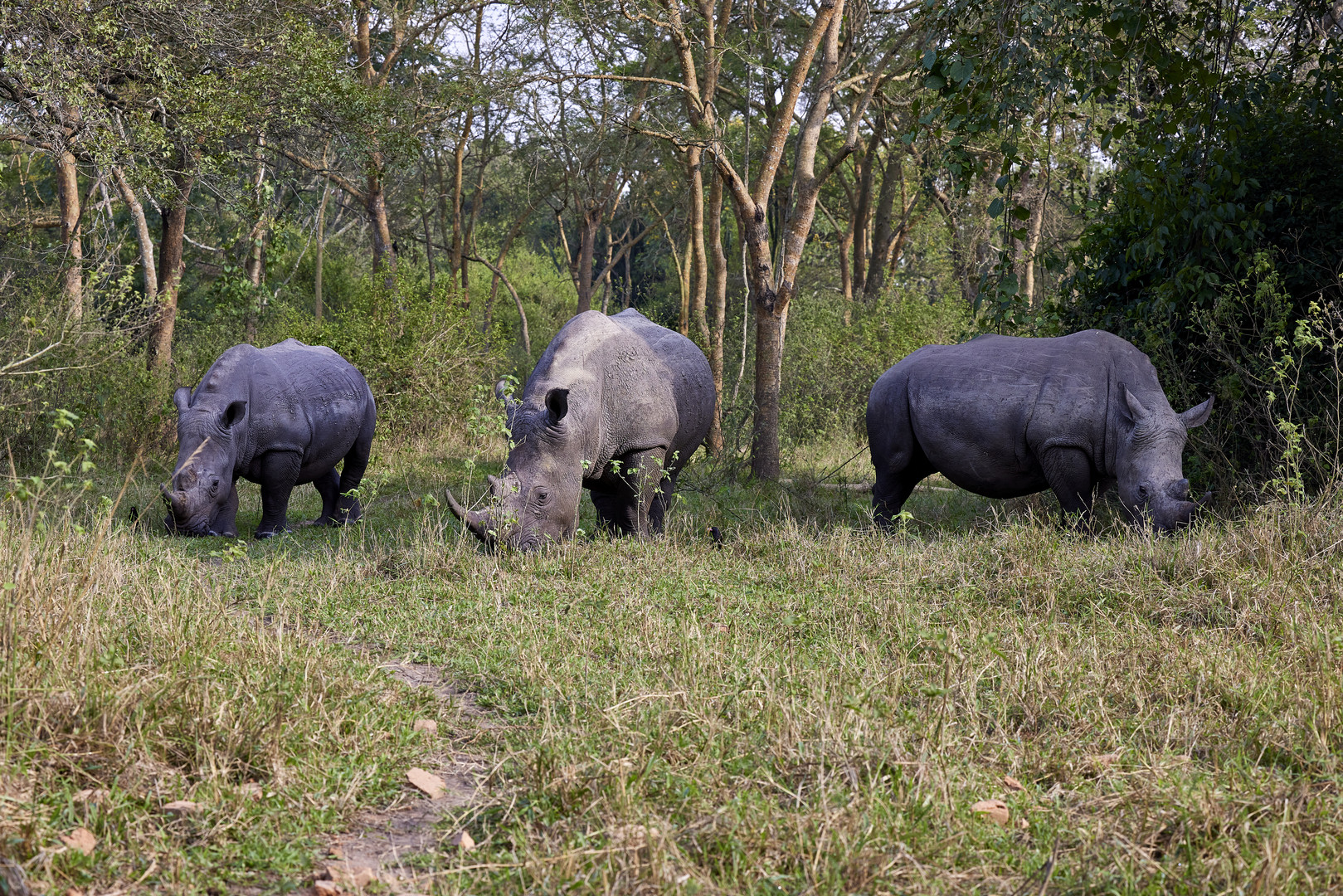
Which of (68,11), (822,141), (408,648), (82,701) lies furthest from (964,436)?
(822,141)

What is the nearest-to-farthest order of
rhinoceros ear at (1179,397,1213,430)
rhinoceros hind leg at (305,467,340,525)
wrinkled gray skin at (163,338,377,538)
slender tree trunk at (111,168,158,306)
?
rhinoceros ear at (1179,397,1213,430) < wrinkled gray skin at (163,338,377,538) < rhinoceros hind leg at (305,467,340,525) < slender tree trunk at (111,168,158,306)

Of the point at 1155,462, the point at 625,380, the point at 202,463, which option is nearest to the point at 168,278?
the point at 202,463

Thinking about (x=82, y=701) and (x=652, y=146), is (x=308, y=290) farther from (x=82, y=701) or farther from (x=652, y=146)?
(x=82, y=701)

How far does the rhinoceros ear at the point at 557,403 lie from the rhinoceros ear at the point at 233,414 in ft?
10.1

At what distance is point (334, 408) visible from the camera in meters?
10.0

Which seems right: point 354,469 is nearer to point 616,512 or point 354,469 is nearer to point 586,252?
point 616,512

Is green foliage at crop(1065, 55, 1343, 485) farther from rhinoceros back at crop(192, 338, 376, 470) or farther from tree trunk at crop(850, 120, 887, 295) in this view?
tree trunk at crop(850, 120, 887, 295)

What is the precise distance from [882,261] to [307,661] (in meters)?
24.1

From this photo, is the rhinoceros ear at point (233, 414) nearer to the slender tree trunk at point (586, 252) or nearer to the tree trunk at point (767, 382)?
the tree trunk at point (767, 382)

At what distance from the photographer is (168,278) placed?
14.1 metres

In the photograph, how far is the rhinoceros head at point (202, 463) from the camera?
8.60 m

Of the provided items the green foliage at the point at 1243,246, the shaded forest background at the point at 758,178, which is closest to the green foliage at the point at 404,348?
the shaded forest background at the point at 758,178

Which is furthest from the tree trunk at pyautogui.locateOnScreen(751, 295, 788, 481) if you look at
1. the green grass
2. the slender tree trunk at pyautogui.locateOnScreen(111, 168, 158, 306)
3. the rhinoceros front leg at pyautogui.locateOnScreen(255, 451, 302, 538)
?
the slender tree trunk at pyautogui.locateOnScreen(111, 168, 158, 306)

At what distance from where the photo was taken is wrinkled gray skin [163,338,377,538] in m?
8.73
